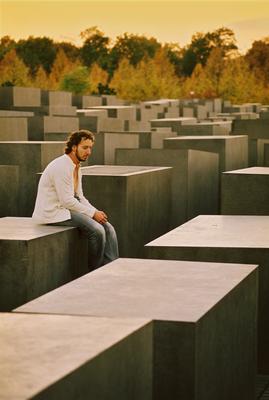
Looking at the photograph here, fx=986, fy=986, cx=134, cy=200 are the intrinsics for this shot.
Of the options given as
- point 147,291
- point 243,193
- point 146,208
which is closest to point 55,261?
point 147,291

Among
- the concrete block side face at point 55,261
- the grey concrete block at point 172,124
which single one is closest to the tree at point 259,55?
the grey concrete block at point 172,124

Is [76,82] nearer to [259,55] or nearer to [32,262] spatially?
[259,55]

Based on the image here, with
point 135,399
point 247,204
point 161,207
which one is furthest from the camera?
point 161,207

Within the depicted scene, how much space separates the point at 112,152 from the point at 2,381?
1102 cm

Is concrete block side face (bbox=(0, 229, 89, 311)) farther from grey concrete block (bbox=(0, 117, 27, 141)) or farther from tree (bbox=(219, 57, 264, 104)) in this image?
tree (bbox=(219, 57, 264, 104))

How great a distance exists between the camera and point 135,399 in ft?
13.9

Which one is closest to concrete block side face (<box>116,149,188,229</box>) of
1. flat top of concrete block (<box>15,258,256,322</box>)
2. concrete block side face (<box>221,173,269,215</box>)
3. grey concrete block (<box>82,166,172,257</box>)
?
grey concrete block (<box>82,166,172,257</box>)

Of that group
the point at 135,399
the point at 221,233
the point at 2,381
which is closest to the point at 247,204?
the point at 221,233

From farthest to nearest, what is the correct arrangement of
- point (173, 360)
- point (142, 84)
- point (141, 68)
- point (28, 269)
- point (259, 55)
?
point (259, 55) → point (141, 68) → point (142, 84) → point (28, 269) → point (173, 360)

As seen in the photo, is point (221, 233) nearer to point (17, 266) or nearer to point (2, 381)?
point (17, 266)

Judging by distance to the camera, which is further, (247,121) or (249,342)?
(247,121)

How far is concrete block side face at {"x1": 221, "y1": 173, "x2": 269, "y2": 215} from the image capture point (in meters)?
10.0

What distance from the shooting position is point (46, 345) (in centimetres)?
388

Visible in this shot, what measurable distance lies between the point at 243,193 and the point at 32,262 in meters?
3.56
